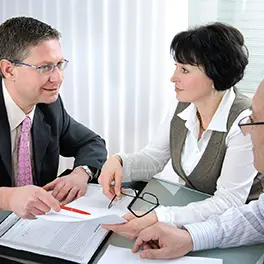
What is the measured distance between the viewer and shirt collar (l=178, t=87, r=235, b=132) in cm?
153

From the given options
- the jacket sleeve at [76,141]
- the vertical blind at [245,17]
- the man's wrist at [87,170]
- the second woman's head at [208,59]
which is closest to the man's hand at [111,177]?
the man's wrist at [87,170]

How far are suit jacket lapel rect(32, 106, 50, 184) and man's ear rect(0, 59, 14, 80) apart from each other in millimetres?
185

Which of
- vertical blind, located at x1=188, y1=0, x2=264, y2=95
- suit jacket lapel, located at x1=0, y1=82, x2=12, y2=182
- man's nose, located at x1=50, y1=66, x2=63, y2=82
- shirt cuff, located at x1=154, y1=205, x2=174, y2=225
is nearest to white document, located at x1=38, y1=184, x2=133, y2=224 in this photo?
shirt cuff, located at x1=154, y1=205, x2=174, y2=225

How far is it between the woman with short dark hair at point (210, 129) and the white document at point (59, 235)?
195 millimetres

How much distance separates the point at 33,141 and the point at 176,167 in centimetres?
57

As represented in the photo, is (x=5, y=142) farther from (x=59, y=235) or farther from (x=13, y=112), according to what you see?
(x=59, y=235)

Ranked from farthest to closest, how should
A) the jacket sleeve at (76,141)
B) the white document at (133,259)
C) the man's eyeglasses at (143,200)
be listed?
the jacket sleeve at (76,141) → the man's eyeglasses at (143,200) → the white document at (133,259)

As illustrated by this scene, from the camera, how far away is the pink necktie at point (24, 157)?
1.71 metres

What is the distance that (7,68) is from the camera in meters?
1.68

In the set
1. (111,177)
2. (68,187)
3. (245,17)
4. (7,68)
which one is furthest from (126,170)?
(245,17)

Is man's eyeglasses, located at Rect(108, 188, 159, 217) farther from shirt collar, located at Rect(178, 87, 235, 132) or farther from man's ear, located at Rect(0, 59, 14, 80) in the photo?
man's ear, located at Rect(0, 59, 14, 80)

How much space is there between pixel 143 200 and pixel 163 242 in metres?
0.31

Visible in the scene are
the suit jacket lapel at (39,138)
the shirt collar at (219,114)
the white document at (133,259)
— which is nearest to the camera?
the white document at (133,259)

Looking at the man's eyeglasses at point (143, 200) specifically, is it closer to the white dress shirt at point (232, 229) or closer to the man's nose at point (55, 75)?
the white dress shirt at point (232, 229)
